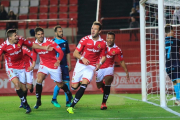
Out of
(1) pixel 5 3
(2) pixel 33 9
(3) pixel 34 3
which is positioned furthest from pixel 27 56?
(1) pixel 5 3

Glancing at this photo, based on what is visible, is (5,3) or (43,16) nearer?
(43,16)

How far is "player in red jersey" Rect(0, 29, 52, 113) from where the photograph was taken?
348 inches

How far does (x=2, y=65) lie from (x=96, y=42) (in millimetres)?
10087

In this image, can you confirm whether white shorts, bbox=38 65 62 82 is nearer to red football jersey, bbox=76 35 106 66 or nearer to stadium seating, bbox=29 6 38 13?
red football jersey, bbox=76 35 106 66

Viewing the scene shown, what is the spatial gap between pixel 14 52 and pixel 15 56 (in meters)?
0.13

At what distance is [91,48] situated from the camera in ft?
29.0

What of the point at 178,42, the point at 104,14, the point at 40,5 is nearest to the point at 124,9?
the point at 104,14

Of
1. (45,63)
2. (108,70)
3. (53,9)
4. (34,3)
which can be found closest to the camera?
(45,63)

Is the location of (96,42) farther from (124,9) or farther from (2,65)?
(124,9)

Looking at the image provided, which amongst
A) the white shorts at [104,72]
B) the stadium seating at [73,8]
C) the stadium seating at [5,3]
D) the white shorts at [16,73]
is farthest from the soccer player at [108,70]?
the stadium seating at [5,3]

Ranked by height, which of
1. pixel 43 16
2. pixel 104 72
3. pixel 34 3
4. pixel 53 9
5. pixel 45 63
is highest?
pixel 34 3

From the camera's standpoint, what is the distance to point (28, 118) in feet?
25.4

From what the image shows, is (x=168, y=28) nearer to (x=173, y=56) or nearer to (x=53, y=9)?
(x=173, y=56)

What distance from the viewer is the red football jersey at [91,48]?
8789mm
